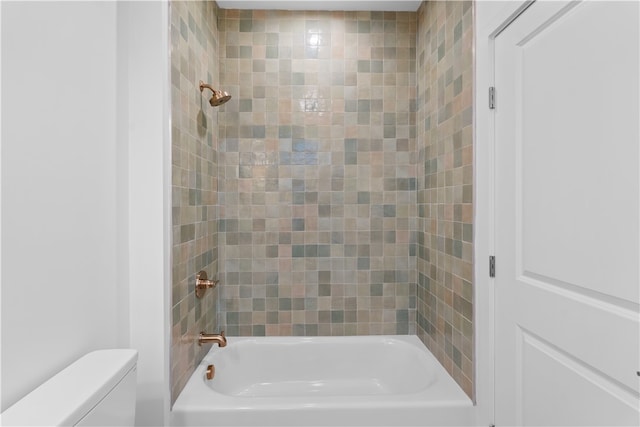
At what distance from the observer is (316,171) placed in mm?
2480

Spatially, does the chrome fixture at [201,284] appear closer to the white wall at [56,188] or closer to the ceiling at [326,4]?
the white wall at [56,188]

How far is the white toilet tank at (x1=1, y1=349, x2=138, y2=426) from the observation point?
2.89ft

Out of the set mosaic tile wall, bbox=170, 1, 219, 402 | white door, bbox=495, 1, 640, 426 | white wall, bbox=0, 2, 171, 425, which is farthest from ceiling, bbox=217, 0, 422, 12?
white door, bbox=495, 1, 640, 426

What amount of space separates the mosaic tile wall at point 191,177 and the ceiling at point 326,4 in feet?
0.52

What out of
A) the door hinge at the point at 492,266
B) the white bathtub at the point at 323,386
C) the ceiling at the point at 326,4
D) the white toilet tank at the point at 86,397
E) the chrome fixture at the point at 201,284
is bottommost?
the white bathtub at the point at 323,386

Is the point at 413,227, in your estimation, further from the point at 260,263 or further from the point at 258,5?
the point at 258,5

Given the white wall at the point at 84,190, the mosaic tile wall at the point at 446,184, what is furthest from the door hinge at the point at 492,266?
the white wall at the point at 84,190

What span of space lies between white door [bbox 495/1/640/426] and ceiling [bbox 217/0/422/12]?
1.11 metres

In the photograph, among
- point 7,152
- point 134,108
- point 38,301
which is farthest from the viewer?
point 134,108

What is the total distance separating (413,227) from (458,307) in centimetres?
77

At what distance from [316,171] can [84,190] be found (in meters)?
1.42

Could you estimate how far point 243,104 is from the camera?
2.47 meters

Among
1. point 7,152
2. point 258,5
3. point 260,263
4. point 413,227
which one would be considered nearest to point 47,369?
point 7,152

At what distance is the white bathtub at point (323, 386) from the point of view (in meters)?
1.66
